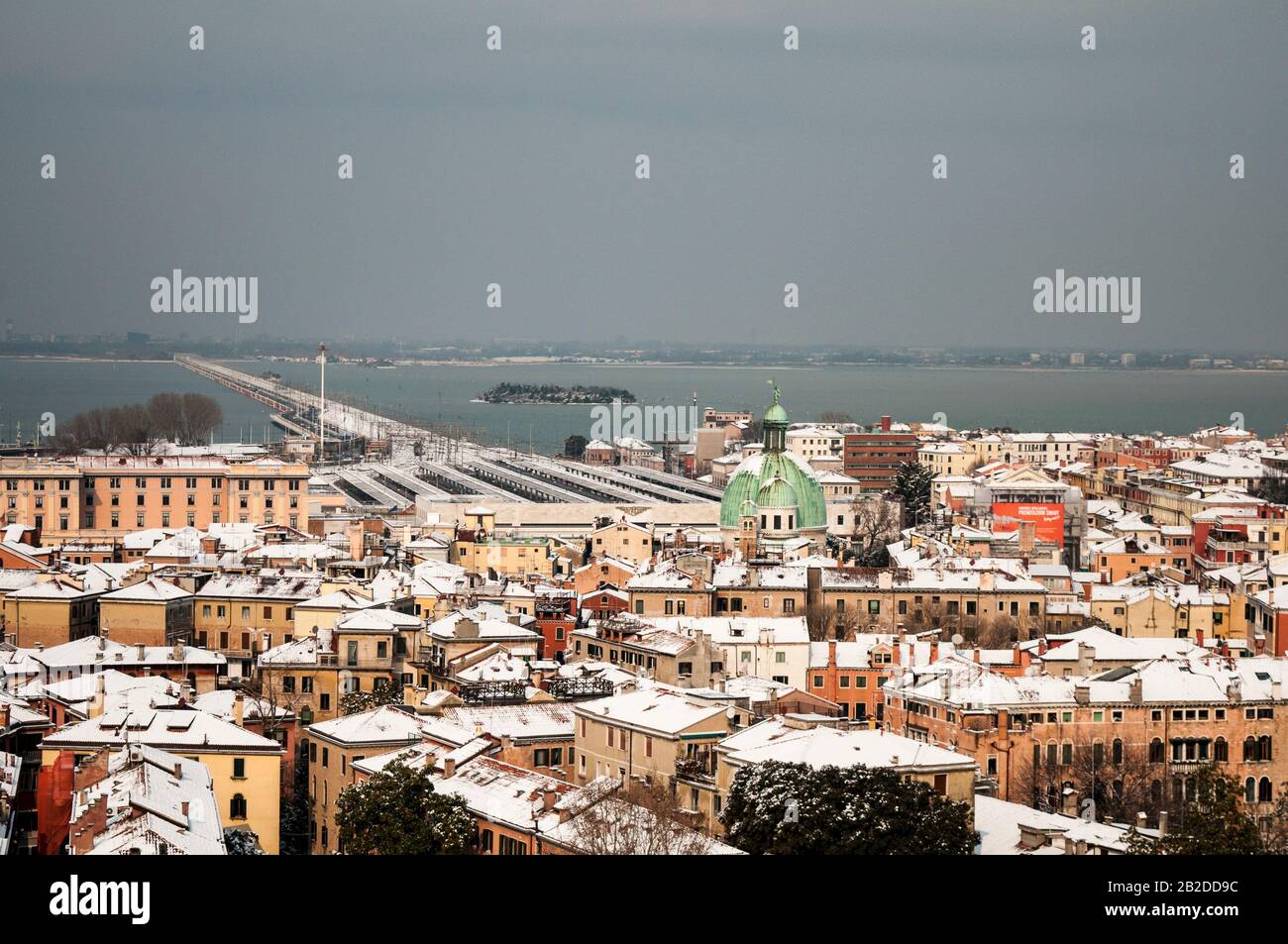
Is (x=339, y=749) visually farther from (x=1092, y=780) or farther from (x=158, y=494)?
(x=158, y=494)

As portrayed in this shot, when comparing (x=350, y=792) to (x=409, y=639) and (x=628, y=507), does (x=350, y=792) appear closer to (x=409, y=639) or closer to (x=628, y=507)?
(x=409, y=639)

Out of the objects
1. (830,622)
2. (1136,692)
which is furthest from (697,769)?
(830,622)

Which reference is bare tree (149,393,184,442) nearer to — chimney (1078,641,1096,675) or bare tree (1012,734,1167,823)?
chimney (1078,641,1096,675)

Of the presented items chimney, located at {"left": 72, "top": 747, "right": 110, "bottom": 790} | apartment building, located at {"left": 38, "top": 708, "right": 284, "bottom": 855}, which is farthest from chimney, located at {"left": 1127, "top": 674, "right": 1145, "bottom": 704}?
chimney, located at {"left": 72, "top": 747, "right": 110, "bottom": 790}

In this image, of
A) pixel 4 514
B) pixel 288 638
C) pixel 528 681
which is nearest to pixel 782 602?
pixel 288 638

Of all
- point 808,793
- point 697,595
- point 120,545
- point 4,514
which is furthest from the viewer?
point 4,514
